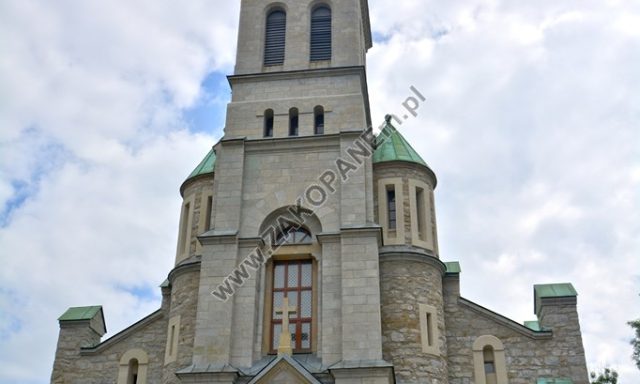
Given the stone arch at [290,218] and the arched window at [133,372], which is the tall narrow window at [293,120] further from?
the arched window at [133,372]

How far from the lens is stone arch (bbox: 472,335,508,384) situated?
2305 cm

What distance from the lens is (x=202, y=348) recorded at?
21.2 meters

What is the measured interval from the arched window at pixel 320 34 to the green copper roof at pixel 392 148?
3.86 meters

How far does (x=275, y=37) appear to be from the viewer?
93.5ft

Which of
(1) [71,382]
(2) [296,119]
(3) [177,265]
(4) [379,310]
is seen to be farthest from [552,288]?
(1) [71,382]

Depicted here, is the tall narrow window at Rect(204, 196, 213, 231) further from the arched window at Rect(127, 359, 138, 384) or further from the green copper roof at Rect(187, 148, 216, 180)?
the arched window at Rect(127, 359, 138, 384)

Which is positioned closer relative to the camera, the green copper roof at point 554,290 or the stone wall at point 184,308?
the stone wall at point 184,308

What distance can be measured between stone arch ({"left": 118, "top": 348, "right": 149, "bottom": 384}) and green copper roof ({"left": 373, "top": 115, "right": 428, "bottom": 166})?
37.3ft

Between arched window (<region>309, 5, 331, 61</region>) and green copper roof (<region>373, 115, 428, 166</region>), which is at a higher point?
arched window (<region>309, 5, 331, 61</region>)

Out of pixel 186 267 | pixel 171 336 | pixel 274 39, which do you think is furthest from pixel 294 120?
pixel 171 336

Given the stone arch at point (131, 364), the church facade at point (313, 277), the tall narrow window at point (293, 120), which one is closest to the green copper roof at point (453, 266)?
the church facade at point (313, 277)

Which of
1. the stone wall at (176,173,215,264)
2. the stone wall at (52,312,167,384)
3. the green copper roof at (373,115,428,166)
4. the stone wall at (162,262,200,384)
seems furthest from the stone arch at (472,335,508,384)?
the stone wall at (52,312,167,384)

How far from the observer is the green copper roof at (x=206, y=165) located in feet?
89.9

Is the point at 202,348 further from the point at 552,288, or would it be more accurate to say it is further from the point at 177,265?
the point at 552,288
